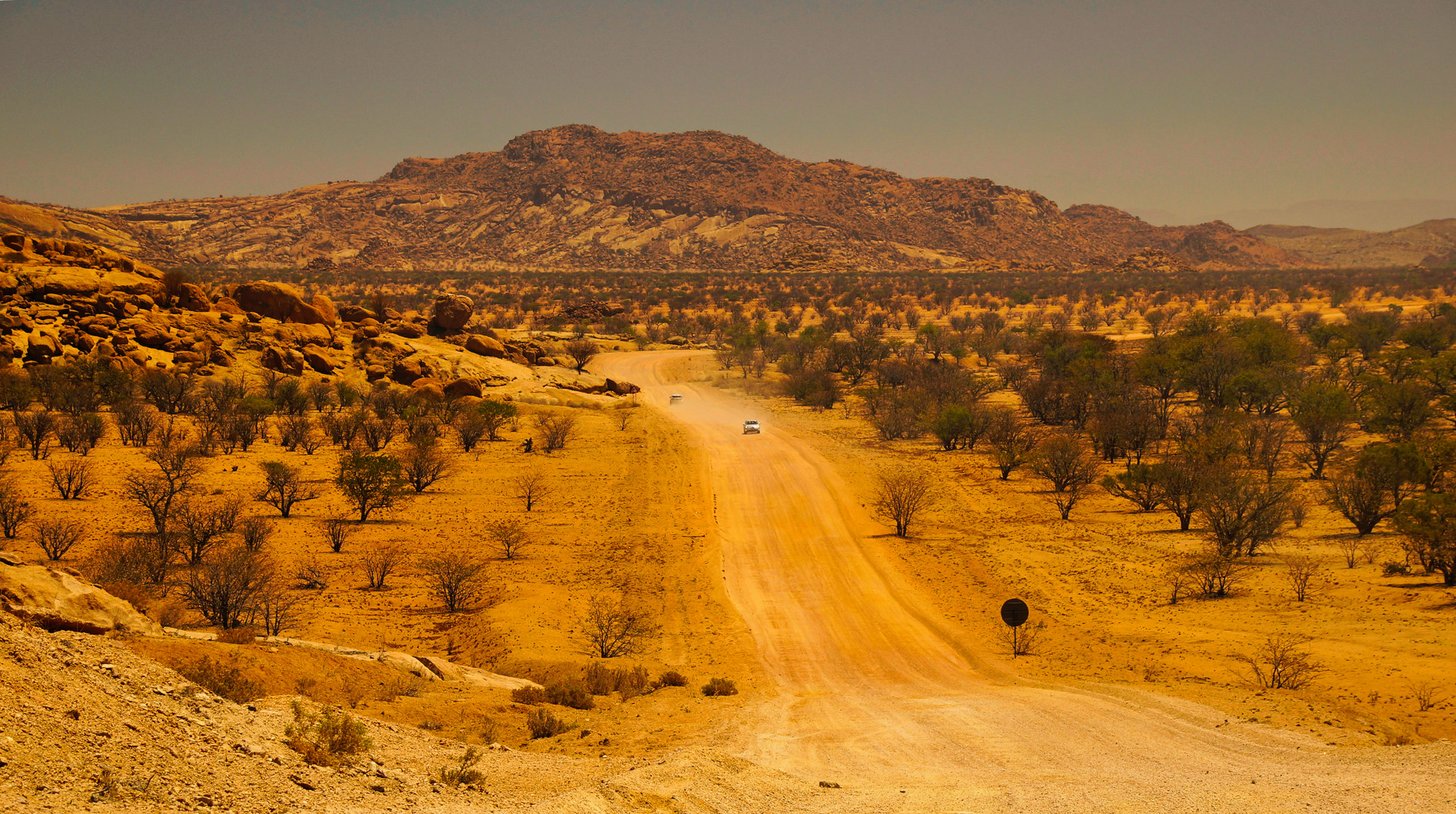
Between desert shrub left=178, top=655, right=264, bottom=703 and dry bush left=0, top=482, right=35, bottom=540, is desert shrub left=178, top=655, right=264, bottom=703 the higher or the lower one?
the higher one

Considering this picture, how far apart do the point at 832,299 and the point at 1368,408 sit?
71741 mm

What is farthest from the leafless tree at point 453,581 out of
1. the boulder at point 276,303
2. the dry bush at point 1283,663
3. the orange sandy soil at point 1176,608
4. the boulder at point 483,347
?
the boulder at point 483,347

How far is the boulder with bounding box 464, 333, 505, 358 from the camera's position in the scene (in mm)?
54781

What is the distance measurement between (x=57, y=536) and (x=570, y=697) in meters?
15.2

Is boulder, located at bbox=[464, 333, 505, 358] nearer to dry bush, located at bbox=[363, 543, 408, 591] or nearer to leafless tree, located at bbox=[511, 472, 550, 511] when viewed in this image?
leafless tree, located at bbox=[511, 472, 550, 511]

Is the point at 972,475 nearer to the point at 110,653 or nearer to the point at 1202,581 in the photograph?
the point at 1202,581

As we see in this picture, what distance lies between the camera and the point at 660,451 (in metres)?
39.4

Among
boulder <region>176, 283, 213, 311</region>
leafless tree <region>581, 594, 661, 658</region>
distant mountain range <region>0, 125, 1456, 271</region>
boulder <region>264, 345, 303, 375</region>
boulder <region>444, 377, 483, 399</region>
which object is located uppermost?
distant mountain range <region>0, 125, 1456, 271</region>

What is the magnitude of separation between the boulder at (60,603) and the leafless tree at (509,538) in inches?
508

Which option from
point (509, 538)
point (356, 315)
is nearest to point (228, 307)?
point (356, 315)

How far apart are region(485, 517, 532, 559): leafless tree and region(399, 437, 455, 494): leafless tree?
224 inches

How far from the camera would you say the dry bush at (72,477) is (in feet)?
81.5

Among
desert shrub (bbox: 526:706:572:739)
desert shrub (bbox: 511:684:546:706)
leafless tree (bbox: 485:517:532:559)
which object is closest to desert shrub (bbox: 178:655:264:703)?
desert shrub (bbox: 526:706:572:739)

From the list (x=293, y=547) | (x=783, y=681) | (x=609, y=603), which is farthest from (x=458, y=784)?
(x=293, y=547)
